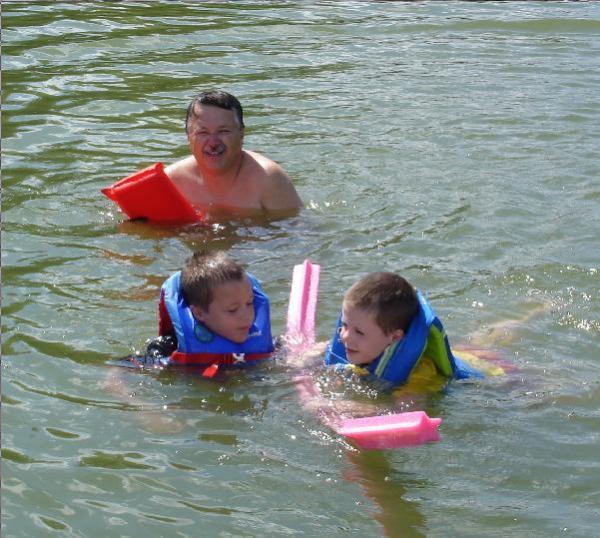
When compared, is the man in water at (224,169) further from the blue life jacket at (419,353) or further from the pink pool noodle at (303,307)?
→ the blue life jacket at (419,353)

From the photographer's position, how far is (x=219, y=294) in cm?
537

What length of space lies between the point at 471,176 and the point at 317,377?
128 inches

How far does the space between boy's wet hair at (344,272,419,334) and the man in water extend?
8.79ft

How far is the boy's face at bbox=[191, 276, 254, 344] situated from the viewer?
5.36m

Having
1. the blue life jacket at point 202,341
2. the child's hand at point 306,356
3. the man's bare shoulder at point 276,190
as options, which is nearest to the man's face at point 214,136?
the man's bare shoulder at point 276,190

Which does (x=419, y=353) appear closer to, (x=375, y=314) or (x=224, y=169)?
(x=375, y=314)

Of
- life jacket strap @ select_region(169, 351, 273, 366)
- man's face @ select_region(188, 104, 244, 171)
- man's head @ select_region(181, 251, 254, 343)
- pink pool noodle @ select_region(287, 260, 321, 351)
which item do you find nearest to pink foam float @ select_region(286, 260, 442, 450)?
pink pool noodle @ select_region(287, 260, 321, 351)

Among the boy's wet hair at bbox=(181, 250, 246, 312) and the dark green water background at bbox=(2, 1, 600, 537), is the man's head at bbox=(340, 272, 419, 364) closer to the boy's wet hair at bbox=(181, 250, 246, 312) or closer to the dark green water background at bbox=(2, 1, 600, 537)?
the dark green water background at bbox=(2, 1, 600, 537)

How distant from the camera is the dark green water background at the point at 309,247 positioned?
181 inches

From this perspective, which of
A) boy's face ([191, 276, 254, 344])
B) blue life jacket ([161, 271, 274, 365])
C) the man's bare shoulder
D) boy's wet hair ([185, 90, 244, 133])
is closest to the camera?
boy's face ([191, 276, 254, 344])

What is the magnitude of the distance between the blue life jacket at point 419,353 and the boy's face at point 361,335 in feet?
0.14

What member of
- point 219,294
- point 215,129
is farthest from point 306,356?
point 215,129

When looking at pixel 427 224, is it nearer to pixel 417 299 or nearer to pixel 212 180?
pixel 212 180

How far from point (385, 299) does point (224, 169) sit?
298 centimetres
